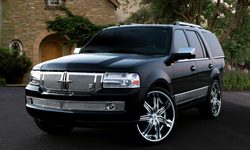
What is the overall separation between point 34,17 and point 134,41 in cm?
1735

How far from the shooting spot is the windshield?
5855mm

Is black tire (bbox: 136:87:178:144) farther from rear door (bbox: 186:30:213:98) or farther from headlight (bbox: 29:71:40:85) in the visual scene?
headlight (bbox: 29:71:40:85)

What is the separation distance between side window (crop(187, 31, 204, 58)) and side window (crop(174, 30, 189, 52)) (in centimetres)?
32

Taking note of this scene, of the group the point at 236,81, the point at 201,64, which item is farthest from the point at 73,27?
the point at 201,64

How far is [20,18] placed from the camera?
21969mm

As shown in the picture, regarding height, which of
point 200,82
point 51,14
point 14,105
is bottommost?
point 14,105

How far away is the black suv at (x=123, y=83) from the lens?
460 centimetres

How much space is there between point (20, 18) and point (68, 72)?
60.7 feet

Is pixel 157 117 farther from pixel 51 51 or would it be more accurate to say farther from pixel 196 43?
pixel 51 51

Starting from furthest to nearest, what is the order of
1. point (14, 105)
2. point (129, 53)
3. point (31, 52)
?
point (31, 52)
point (14, 105)
point (129, 53)

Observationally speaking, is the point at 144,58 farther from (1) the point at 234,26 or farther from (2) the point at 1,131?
(1) the point at 234,26

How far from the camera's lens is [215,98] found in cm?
779

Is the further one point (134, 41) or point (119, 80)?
point (134, 41)

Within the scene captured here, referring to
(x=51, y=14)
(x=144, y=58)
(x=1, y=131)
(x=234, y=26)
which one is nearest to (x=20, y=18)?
(x=51, y=14)
